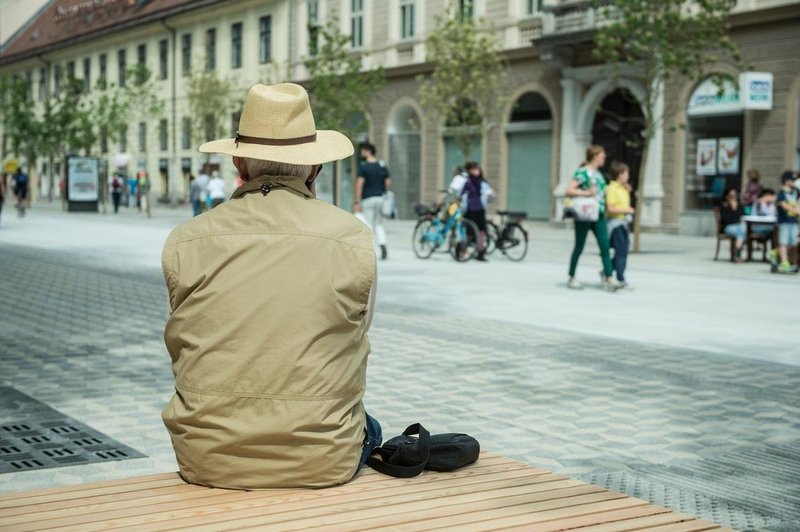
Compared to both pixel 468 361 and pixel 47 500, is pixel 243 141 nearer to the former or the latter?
pixel 47 500

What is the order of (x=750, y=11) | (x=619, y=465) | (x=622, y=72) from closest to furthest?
(x=619, y=465) < (x=750, y=11) < (x=622, y=72)

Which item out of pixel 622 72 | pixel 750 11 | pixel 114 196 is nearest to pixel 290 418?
pixel 750 11

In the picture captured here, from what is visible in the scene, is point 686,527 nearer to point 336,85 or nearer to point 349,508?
point 349,508

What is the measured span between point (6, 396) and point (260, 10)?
43308mm

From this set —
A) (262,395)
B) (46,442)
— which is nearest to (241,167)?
(262,395)

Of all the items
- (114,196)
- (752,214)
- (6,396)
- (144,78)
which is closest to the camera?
(6,396)

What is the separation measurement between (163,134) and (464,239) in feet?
136

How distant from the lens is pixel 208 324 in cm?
310

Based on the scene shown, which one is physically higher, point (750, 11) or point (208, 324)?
point (750, 11)

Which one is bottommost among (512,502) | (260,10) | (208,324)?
(512,502)

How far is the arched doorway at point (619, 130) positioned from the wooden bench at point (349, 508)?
28.0m

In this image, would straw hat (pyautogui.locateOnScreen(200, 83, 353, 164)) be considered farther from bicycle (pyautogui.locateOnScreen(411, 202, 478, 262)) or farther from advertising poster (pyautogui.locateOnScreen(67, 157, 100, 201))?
advertising poster (pyautogui.locateOnScreen(67, 157, 100, 201))

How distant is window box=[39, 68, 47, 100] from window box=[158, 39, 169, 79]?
17.8m

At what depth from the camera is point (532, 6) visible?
110ft
